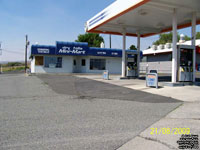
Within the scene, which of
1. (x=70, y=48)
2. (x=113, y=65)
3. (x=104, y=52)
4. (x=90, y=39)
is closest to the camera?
(x=70, y=48)

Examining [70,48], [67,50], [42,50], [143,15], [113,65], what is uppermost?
[143,15]

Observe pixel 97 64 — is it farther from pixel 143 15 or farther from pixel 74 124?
pixel 74 124

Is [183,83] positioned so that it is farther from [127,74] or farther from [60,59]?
[60,59]

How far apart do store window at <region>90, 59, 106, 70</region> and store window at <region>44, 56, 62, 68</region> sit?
18.2 ft

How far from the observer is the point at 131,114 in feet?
19.8

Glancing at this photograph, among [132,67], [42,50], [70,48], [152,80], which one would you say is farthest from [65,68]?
[152,80]

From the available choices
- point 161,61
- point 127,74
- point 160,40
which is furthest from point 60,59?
point 160,40

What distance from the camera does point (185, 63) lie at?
1349 cm

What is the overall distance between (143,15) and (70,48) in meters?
17.5

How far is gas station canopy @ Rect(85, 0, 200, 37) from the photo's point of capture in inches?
489

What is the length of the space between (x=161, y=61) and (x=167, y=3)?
1069 inches
